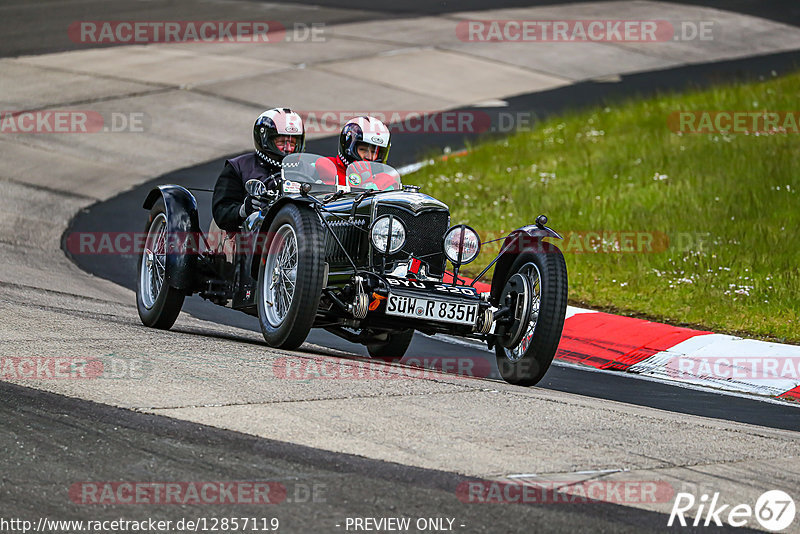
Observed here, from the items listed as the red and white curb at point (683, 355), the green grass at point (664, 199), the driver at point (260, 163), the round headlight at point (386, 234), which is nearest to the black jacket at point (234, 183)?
the driver at point (260, 163)

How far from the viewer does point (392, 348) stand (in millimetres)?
9703

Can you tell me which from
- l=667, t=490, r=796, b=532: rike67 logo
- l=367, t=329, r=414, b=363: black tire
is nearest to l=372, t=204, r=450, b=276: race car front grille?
l=367, t=329, r=414, b=363: black tire

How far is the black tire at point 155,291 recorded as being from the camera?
948 centimetres

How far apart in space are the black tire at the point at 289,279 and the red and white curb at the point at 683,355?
2.83 metres

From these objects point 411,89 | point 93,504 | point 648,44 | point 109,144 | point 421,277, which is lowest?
point 93,504

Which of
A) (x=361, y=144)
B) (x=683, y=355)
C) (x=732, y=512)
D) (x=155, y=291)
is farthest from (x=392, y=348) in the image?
(x=732, y=512)

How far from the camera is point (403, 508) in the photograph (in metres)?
5.00

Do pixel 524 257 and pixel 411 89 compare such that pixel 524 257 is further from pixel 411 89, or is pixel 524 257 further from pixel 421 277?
pixel 411 89

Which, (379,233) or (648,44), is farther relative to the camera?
(648,44)

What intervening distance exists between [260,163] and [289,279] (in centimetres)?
160

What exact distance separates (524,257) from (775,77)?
626 inches

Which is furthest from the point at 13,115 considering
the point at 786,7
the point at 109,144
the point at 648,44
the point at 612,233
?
the point at 786,7

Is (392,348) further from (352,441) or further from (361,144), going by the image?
(352,441)

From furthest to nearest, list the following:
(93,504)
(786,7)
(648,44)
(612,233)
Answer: (786,7) → (648,44) → (612,233) → (93,504)
